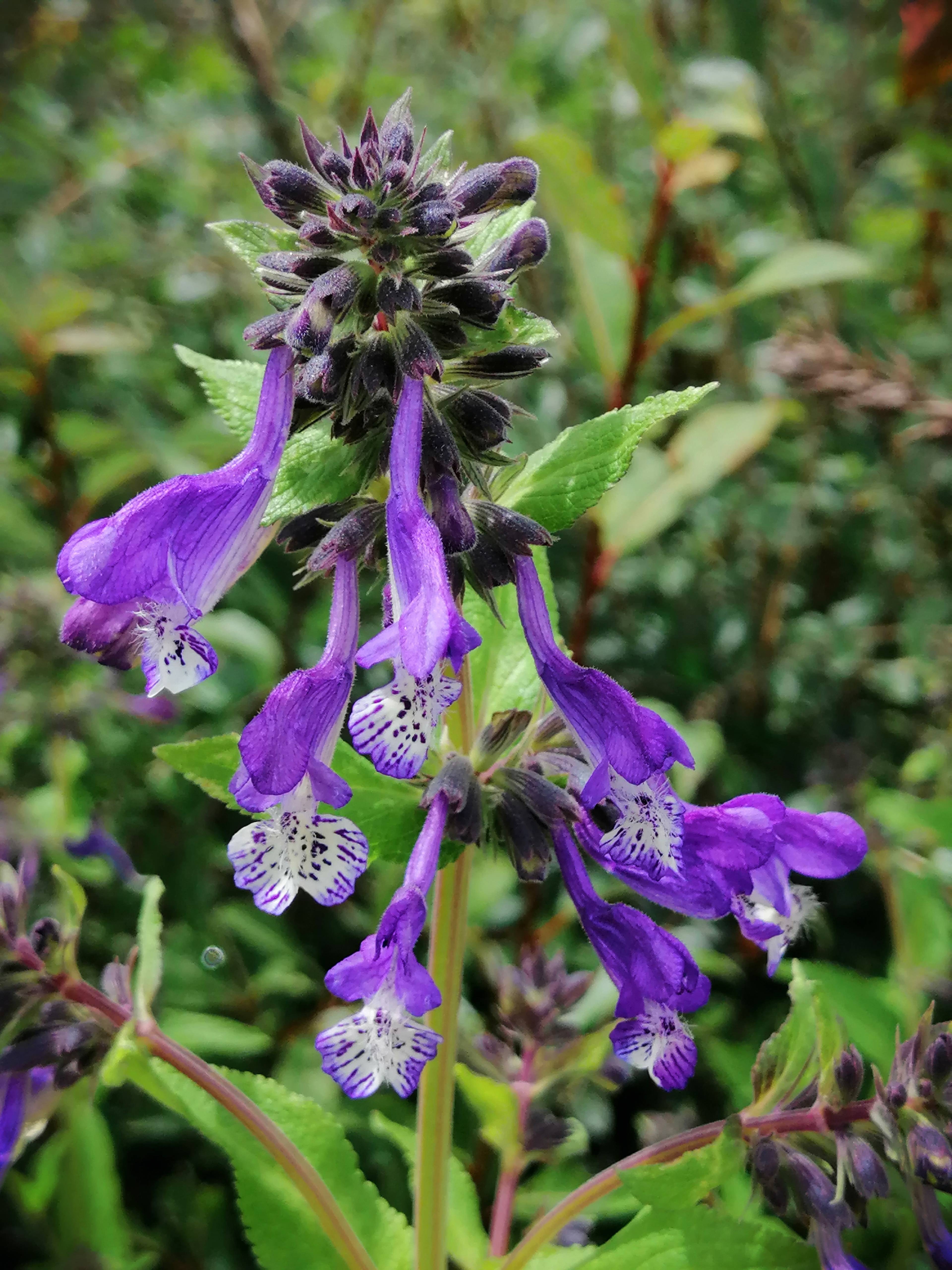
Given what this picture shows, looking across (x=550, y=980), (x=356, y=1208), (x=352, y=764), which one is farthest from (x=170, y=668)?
(x=550, y=980)

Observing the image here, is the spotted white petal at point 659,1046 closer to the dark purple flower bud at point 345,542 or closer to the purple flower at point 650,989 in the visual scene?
the purple flower at point 650,989

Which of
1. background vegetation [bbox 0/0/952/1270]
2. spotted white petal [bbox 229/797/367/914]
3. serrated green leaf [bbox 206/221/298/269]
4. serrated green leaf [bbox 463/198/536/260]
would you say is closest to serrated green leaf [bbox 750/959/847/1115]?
background vegetation [bbox 0/0/952/1270]

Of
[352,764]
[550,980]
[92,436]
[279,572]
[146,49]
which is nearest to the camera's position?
[352,764]

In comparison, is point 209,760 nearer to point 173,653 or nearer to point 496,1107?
point 173,653

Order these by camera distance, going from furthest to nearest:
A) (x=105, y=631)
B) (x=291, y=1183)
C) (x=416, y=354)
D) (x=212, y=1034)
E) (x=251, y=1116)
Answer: (x=212, y=1034) → (x=291, y=1183) → (x=251, y=1116) → (x=105, y=631) → (x=416, y=354)

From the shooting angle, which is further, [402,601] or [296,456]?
[296,456]

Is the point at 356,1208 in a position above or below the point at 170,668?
below

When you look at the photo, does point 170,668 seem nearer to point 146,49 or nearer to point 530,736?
point 530,736

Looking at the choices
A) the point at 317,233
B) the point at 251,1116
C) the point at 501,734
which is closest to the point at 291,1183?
the point at 251,1116
